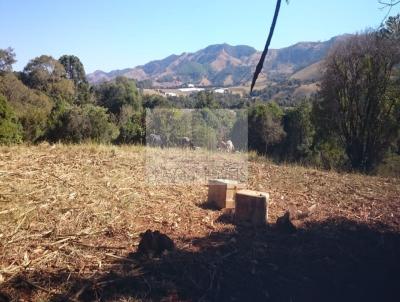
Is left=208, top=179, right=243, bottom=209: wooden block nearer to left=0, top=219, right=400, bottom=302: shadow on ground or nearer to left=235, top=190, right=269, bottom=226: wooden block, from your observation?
left=235, top=190, right=269, bottom=226: wooden block

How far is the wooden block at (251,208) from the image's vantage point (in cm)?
459

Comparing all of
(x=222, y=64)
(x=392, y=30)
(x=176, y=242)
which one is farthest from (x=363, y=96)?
(x=222, y=64)

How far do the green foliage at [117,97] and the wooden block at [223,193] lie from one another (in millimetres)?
27261

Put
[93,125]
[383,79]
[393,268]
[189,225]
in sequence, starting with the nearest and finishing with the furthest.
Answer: [393,268]
[189,225]
[383,79]
[93,125]

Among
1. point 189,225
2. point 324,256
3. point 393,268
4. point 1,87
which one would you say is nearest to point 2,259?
point 189,225

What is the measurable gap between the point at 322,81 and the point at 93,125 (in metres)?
10.6

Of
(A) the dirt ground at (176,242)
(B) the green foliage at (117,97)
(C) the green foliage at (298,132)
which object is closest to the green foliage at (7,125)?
(A) the dirt ground at (176,242)

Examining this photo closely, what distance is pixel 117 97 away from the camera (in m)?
35.8

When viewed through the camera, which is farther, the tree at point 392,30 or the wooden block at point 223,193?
the tree at point 392,30

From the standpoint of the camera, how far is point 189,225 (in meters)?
4.49

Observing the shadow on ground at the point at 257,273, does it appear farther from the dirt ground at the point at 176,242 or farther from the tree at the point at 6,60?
the tree at the point at 6,60

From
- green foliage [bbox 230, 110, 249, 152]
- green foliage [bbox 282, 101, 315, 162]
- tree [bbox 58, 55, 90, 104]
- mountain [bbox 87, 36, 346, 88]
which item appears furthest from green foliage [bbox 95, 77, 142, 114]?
mountain [bbox 87, 36, 346, 88]

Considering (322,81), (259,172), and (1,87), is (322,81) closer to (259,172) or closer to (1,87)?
(259,172)

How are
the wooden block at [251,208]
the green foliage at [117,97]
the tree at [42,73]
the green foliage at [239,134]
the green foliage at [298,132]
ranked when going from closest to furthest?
the wooden block at [251,208], the green foliage at [239,134], the green foliage at [298,132], the green foliage at [117,97], the tree at [42,73]
